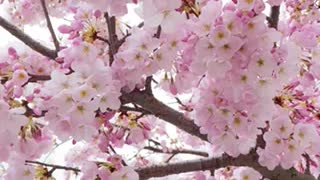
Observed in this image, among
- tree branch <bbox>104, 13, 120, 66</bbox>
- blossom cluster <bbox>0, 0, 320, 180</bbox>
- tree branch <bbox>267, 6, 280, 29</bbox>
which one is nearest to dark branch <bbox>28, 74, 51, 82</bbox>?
blossom cluster <bbox>0, 0, 320, 180</bbox>

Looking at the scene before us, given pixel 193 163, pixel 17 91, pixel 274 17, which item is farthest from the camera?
pixel 193 163

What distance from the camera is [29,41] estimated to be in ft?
4.15

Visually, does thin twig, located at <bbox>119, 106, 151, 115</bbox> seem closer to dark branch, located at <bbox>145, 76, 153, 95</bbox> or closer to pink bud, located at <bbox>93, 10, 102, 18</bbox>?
dark branch, located at <bbox>145, 76, 153, 95</bbox>

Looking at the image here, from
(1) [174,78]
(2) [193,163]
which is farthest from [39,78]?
(2) [193,163]

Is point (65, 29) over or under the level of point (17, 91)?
over

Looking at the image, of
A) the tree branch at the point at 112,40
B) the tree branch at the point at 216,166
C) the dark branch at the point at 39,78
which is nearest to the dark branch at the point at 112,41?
the tree branch at the point at 112,40

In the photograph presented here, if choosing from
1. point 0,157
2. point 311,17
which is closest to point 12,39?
point 0,157

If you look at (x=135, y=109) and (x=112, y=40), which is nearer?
(x=112, y=40)

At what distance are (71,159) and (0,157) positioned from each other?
1.56 ft

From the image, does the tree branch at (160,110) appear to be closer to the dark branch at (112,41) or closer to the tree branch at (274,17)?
the dark branch at (112,41)

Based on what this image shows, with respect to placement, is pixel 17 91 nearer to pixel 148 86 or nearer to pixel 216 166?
pixel 148 86

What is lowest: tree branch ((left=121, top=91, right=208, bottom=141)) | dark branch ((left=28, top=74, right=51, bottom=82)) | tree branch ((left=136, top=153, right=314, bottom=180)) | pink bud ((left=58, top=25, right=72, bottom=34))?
tree branch ((left=136, top=153, right=314, bottom=180))

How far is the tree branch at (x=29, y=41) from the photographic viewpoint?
1.25m

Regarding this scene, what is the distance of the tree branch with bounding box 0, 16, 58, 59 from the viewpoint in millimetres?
1253
